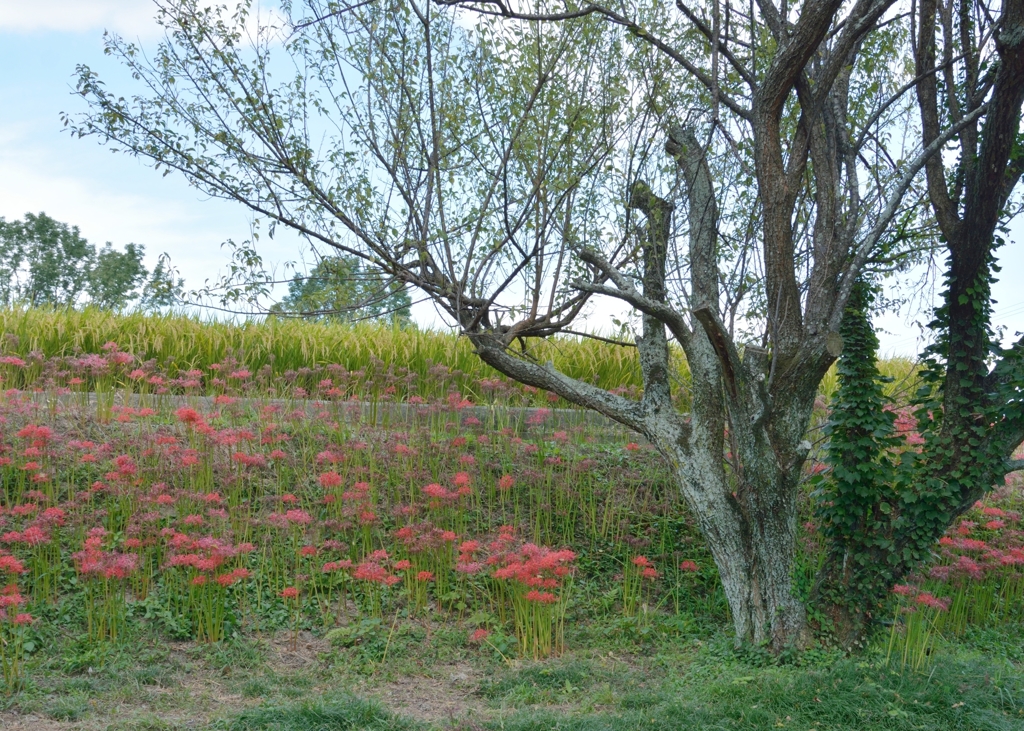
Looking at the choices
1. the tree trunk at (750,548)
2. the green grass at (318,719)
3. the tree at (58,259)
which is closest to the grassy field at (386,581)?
the green grass at (318,719)

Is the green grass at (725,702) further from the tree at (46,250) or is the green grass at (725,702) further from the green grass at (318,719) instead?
the tree at (46,250)

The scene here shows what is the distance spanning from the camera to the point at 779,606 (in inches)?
201

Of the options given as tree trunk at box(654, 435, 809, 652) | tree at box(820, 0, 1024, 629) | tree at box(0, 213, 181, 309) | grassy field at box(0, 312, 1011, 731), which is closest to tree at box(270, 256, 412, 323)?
grassy field at box(0, 312, 1011, 731)

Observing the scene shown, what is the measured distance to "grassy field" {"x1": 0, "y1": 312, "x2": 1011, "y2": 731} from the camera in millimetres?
4359

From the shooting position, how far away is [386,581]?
5.02 m

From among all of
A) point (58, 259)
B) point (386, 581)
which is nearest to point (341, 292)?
point (386, 581)

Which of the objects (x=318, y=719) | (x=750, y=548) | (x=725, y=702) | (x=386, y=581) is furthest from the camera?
(x=750, y=548)

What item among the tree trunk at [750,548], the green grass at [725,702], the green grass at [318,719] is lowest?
the green grass at [318,719]

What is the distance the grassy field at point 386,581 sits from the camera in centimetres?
436

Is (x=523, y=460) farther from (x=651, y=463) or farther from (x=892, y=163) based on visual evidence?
(x=892, y=163)

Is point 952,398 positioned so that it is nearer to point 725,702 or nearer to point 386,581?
point 725,702

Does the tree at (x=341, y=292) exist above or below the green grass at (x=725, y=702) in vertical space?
above

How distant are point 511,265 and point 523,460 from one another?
224cm

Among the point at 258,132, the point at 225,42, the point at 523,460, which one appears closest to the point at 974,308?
the point at 523,460
